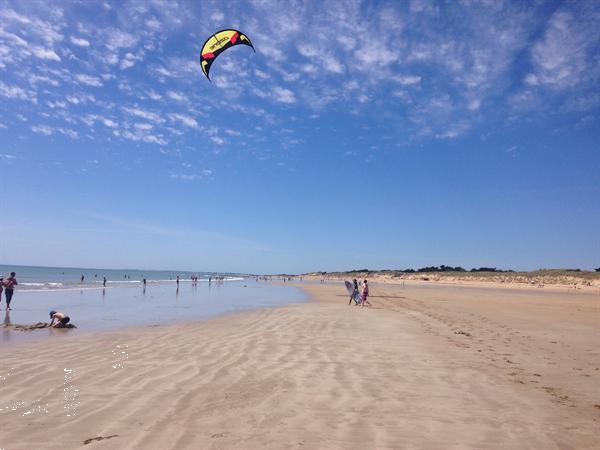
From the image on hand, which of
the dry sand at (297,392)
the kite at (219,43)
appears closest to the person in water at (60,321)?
the dry sand at (297,392)

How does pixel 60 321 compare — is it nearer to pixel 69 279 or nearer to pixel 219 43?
pixel 219 43

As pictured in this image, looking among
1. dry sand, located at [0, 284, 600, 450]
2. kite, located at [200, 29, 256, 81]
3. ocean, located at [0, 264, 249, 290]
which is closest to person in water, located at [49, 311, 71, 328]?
dry sand, located at [0, 284, 600, 450]

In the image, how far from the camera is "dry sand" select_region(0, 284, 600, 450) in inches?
170

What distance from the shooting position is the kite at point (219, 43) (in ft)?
47.7

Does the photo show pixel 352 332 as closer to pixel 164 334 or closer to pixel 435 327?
pixel 435 327

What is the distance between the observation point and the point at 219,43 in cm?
1473

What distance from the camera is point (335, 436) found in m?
4.31

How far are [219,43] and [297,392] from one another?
13.1 m

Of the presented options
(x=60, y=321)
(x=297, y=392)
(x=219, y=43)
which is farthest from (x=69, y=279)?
(x=297, y=392)

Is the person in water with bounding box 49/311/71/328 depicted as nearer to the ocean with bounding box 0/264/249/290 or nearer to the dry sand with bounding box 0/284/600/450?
the dry sand with bounding box 0/284/600/450

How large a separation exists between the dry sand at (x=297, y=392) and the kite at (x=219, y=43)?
9858 mm

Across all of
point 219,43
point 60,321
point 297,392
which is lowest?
point 297,392

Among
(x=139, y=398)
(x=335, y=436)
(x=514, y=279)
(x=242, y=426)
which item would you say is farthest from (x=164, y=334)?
(x=514, y=279)

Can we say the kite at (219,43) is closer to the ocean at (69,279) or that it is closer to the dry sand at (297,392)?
the dry sand at (297,392)
